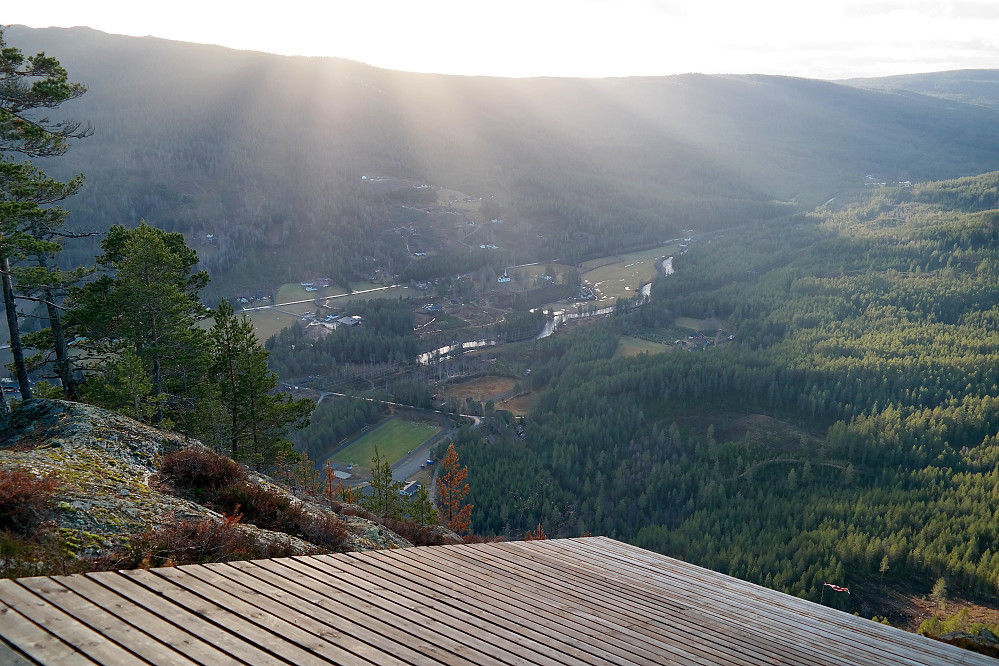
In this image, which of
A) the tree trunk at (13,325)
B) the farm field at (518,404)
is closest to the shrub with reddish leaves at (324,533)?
the tree trunk at (13,325)

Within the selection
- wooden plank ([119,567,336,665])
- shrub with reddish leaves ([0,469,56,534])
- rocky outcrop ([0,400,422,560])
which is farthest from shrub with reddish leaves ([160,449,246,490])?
wooden plank ([119,567,336,665])

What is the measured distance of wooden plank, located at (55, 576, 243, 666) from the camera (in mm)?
4914

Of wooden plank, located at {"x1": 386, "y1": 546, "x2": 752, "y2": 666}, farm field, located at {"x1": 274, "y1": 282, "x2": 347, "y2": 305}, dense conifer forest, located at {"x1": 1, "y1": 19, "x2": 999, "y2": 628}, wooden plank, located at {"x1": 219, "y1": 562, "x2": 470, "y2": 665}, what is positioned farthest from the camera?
farm field, located at {"x1": 274, "y1": 282, "x2": 347, "y2": 305}

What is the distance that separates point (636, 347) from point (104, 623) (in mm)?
92802

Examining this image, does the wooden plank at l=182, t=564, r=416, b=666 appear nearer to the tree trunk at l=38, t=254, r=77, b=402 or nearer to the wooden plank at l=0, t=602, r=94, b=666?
the wooden plank at l=0, t=602, r=94, b=666

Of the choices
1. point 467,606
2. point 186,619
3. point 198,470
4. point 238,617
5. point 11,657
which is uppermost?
point 11,657

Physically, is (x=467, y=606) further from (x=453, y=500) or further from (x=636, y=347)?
(x=636, y=347)

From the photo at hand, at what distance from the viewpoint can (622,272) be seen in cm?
14488

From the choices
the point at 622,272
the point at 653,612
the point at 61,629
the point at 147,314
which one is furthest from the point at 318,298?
the point at 61,629

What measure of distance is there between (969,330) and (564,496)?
6937 cm

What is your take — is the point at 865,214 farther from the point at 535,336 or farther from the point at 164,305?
the point at 164,305

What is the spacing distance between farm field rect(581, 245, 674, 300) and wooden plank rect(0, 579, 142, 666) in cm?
12316

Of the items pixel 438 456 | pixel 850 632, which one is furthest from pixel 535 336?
pixel 850 632

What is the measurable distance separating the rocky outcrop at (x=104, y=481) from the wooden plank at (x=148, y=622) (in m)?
3.60
